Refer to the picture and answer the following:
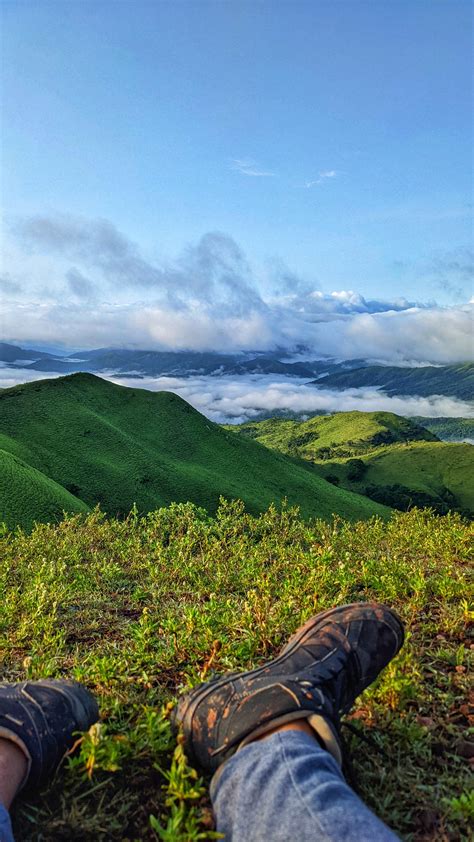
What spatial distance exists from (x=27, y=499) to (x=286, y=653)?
34.7m

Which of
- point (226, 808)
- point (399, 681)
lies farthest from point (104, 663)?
point (399, 681)

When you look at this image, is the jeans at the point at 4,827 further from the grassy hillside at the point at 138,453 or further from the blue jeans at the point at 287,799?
the grassy hillside at the point at 138,453

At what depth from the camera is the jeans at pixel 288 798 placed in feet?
7.25

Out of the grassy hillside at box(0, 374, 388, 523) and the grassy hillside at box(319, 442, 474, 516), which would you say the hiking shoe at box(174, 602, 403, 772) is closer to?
the grassy hillside at box(0, 374, 388, 523)

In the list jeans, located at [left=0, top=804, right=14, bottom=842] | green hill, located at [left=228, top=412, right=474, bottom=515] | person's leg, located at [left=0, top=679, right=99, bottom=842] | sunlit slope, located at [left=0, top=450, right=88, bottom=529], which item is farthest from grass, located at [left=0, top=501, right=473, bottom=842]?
green hill, located at [left=228, top=412, right=474, bottom=515]

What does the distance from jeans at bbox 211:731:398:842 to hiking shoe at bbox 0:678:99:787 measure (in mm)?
1033

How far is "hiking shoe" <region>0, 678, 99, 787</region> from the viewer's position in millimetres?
2887

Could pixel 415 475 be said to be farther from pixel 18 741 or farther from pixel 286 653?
pixel 18 741

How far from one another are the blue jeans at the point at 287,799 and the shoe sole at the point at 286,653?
1.77 feet

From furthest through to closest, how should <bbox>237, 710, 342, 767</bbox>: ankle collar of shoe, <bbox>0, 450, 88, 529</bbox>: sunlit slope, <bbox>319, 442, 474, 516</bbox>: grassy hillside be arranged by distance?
<bbox>319, 442, 474, 516</bbox>: grassy hillside, <bbox>0, 450, 88, 529</bbox>: sunlit slope, <bbox>237, 710, 342, 767</bbox>: ankle collar of shoe

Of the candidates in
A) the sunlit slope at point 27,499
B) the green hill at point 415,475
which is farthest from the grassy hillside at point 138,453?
the green hill at point 415,475

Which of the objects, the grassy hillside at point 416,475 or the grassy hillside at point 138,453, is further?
the grassy hillside at point 416,475

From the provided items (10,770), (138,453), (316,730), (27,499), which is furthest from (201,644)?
(138,453)

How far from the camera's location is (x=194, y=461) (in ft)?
243
